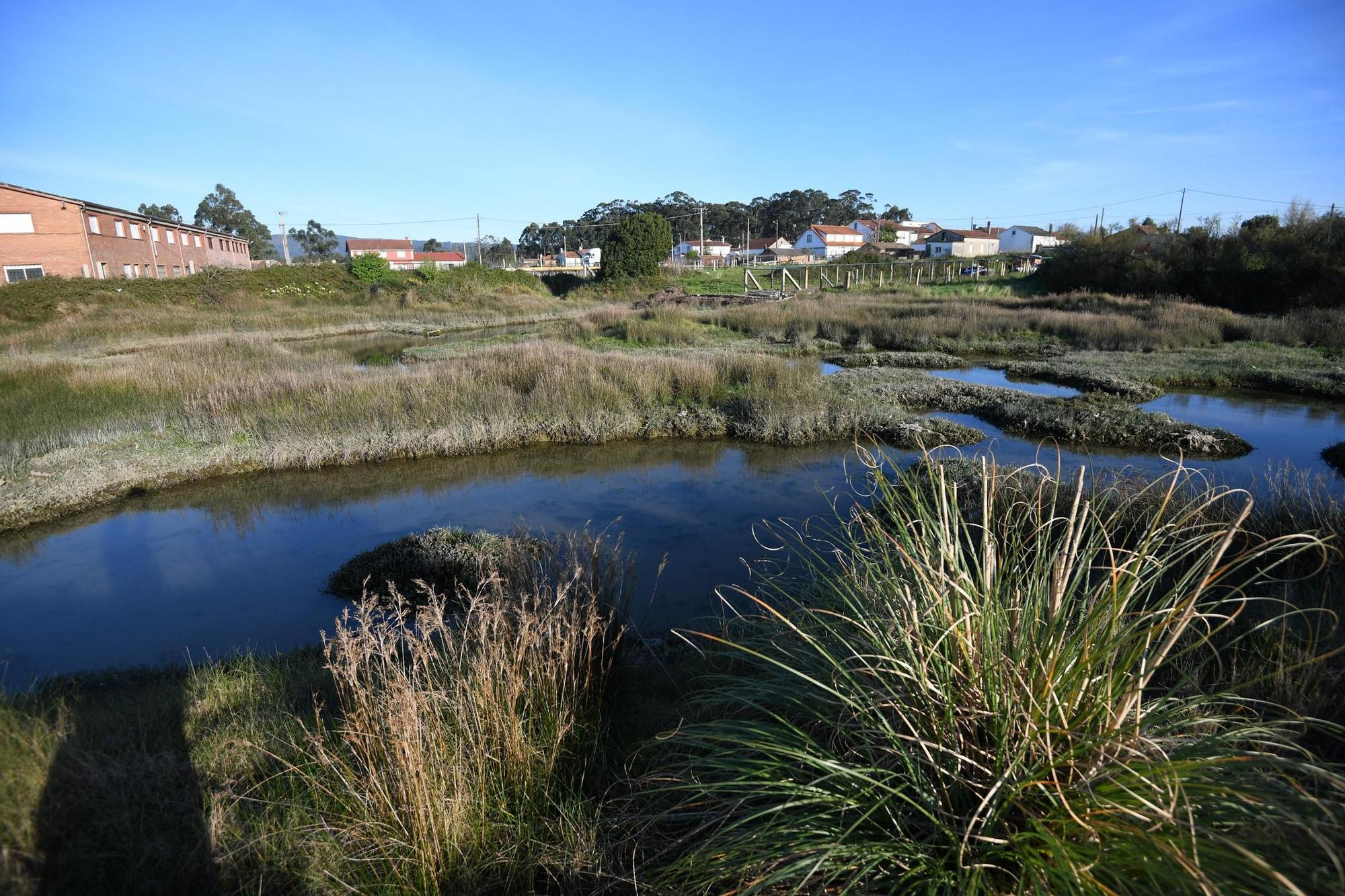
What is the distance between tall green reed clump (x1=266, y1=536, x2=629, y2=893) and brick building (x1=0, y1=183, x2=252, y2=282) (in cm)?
3670

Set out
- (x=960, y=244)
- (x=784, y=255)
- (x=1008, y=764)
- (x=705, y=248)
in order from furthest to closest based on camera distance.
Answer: (x=705, y=248)
(x=784, y=255)
(x=960, y=244)
(x=1008, y=764)

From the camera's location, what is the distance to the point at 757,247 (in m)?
90.8

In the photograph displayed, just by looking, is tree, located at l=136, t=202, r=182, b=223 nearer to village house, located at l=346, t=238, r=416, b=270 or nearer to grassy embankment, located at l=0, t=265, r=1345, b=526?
village house, located at l=346, t=238, r=416, b=270

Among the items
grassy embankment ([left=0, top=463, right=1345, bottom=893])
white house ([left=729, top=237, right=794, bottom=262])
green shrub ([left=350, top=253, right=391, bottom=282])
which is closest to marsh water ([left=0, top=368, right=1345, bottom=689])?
grassy embankment ([left=0, top=463, right=1345, bottom=893])

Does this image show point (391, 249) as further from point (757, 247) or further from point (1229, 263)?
point (1229, 263)

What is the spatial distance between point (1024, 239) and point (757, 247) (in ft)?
107

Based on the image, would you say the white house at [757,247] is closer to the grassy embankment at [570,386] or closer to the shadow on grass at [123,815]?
the grassy embankment at [570,386]

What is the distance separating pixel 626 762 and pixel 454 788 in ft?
2.52

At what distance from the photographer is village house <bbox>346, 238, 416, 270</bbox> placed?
3051 inches

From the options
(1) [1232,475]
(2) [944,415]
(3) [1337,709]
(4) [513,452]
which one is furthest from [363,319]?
(3) [1337,709]

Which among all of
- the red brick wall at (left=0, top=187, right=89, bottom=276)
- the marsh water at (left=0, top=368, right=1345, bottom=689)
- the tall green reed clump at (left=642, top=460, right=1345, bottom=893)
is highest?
the red brick wall at (left=0, top=187, right=89, bottom=276)

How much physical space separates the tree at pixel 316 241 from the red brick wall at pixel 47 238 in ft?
162

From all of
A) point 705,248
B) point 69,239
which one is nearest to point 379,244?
point 705,248

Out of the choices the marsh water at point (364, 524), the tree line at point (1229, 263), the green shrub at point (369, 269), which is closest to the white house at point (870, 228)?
the tree line at point (1229, 263)
